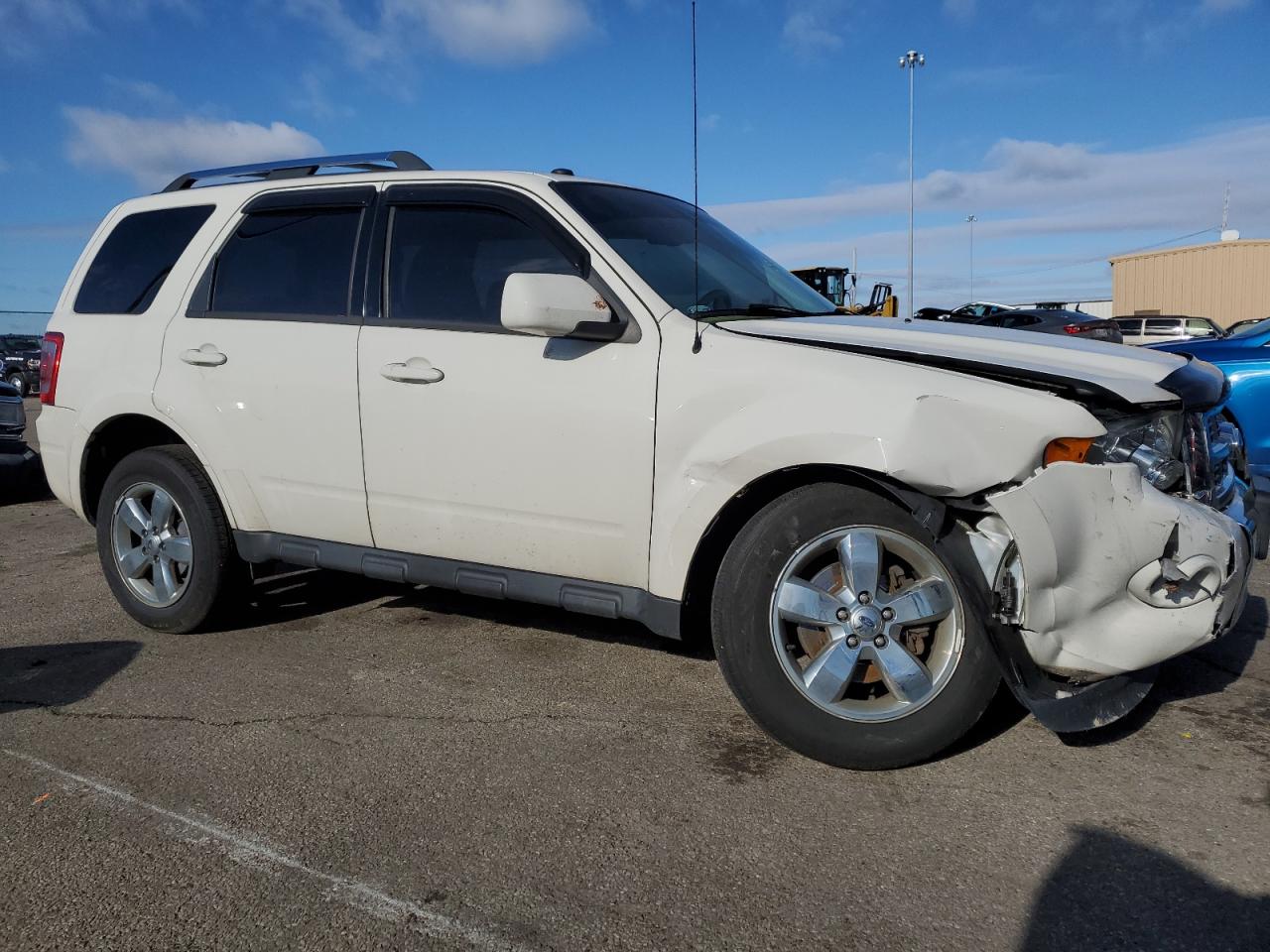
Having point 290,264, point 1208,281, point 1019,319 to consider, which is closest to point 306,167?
point 290,264

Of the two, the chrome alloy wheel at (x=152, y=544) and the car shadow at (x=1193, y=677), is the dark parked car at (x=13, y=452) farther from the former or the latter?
the car shadow at (x=1193, y=677)

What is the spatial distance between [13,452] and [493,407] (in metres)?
7.08

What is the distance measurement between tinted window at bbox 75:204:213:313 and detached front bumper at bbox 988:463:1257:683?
12.5 ft

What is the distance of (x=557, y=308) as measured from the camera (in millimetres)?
3393

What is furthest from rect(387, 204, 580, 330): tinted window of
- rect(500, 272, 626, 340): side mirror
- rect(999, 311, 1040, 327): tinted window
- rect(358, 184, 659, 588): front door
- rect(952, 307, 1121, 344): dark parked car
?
rect(999, 311, 1040, 327): tinted window

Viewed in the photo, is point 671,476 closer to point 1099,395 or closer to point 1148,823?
point 1099,395

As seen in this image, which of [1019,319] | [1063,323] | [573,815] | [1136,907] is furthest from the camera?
[1019,319]

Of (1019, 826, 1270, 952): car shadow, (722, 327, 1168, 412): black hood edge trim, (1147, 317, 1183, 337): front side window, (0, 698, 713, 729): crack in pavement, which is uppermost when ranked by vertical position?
(1147, 317, 1183, 337): front side window

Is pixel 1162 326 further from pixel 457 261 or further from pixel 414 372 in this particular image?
pixel 414 372

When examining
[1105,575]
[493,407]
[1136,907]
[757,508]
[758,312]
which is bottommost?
[1136,907]

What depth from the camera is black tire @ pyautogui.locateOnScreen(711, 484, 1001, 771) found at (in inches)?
117

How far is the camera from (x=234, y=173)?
16.0 ft

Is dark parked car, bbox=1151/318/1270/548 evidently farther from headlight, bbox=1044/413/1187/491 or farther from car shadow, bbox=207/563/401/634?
car shadow, bbox=207/563/401/634

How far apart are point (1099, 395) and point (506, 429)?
193cm
